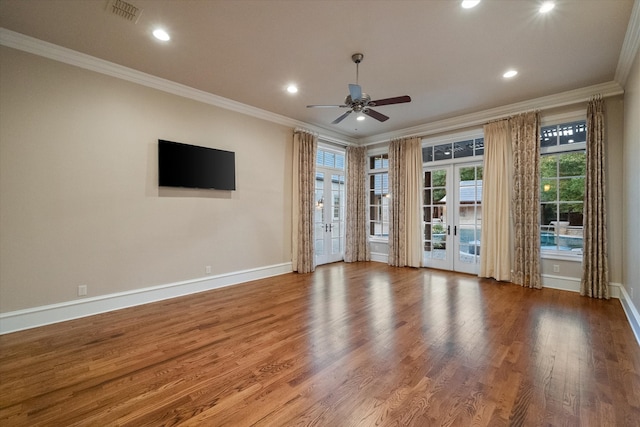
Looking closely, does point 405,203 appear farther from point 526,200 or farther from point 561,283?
point 561,283

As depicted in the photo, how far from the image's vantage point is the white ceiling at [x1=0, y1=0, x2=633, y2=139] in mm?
2666

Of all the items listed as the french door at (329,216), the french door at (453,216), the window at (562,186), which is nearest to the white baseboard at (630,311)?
the window at (562,186)

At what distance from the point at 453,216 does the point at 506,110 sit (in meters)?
2.26

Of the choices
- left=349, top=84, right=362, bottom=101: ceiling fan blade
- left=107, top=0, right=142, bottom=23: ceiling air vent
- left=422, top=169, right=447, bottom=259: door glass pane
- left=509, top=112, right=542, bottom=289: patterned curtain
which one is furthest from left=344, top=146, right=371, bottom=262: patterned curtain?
left=107, top=0, right=142, bottom=23: ceiling air vent

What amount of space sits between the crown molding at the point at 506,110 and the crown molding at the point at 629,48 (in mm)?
255

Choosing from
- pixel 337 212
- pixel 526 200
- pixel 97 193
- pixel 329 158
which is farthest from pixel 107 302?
pixel 526 200

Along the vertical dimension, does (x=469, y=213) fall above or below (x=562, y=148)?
below

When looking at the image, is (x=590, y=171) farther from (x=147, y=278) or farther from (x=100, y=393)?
(x=147, y=278)

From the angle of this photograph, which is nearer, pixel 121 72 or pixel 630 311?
pixel 630 311

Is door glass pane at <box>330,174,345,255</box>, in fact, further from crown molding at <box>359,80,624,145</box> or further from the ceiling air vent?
the ceiling air vent

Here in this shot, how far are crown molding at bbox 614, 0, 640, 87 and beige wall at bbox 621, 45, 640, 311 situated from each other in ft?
0.31

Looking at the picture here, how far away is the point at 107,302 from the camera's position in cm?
364

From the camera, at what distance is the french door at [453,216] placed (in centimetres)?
576

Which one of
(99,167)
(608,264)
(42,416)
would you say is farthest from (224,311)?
(608,264)
